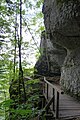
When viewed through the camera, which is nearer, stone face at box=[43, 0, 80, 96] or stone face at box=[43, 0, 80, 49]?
stone face at box=[43, 0, 80, 49]

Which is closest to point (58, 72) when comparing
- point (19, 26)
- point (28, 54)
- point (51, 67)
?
point (51, 67)

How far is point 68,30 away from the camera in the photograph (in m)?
7.12

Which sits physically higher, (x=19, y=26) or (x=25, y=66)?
(x=19, y=26)

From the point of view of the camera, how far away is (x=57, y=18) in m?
7.27

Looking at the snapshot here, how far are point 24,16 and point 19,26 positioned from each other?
5.36ft

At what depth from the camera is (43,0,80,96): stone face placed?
20.6 feet

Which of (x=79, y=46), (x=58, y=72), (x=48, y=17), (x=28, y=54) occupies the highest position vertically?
(x=48, y=17)

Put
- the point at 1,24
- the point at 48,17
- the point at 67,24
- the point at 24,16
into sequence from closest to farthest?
the point at 67,24
the point at 1,24
the point at 48,17
the point at 24,16

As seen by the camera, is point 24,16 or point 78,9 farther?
point 24,16

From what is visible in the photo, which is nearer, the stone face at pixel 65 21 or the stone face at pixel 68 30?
the stone face at pixel 65 21

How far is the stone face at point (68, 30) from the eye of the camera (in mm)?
6273

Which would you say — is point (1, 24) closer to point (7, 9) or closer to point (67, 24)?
point (7, 9)

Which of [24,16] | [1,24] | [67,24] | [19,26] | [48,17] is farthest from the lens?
[24,16]

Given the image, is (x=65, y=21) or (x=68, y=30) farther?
(x=68, y=30)
